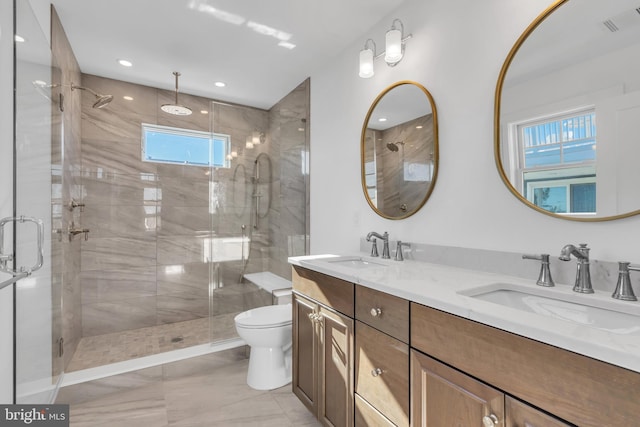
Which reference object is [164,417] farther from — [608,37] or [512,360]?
[608,37]

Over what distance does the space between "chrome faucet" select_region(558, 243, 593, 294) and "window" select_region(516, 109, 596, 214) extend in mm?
174

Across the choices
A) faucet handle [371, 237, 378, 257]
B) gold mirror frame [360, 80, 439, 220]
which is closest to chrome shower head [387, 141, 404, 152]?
gold mirror frame [360, 80, 439, 220]

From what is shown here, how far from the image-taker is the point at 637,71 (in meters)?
1.02

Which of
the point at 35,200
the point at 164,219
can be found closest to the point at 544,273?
the point at 35,200

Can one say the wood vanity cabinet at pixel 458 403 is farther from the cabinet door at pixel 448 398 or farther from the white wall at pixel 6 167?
the white wall at pixel 6 167

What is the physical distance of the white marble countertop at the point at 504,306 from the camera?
652 mm

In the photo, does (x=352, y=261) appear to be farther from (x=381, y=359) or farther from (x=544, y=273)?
(x=544, y=273)

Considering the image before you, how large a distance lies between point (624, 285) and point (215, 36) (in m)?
2.63

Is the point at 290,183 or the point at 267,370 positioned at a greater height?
the point at 290,183

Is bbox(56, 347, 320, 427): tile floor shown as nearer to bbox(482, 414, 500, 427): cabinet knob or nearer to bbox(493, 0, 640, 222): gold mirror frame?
bbox(482, 414, 500, 427): cabinet knob

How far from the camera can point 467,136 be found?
5.04 feet

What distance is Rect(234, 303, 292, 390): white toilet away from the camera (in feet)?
6.88

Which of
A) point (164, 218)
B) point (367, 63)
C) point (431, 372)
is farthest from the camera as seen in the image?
point (164, 218)

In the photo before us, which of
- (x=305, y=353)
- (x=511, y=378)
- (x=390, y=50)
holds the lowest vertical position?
(x=305, y=353)
